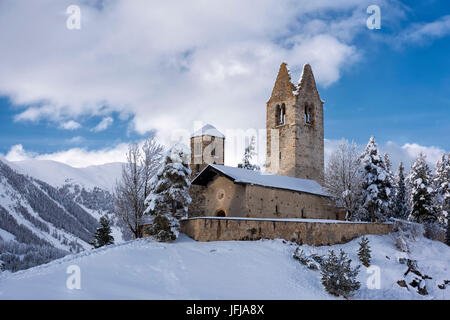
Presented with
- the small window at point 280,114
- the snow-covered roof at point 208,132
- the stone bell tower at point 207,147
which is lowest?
the stone bell tower at point 207,147

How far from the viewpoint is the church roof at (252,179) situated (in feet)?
91.1

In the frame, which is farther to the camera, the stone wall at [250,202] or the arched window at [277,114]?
the arched window at [277,114]

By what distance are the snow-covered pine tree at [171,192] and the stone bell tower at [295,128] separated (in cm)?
1926

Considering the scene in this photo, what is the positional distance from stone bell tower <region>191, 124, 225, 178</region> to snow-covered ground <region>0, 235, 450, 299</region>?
16510 millimetres

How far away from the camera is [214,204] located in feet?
96.7

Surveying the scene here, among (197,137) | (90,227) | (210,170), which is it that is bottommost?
(90,227)

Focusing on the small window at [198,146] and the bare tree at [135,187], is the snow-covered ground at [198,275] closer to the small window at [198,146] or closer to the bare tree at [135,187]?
the bare tree at [135,187]

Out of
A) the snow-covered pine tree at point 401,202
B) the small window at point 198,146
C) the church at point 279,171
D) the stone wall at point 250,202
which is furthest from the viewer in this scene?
the snow-covered pine tree at point 401,202

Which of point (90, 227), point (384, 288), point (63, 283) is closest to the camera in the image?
point (63, 283)

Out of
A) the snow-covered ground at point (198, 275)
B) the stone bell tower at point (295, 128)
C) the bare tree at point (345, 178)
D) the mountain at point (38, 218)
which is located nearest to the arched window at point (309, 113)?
the stone bell tower at point (295, 128)
